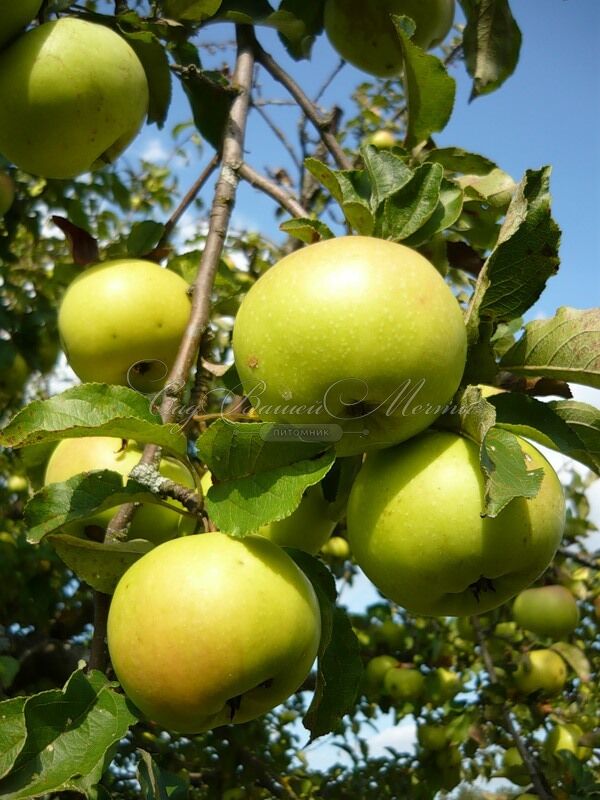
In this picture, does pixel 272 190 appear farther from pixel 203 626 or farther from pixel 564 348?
pixel 203 626

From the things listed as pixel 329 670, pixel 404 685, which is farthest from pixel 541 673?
pixel 329 670

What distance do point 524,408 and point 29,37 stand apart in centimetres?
103

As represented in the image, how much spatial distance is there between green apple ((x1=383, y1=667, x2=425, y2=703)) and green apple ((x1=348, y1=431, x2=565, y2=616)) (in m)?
1.85

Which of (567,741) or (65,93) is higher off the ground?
(65,93)

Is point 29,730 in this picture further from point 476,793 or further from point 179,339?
point 476,793

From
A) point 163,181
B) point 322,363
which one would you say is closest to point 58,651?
point 322,363

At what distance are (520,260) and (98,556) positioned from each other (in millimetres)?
674

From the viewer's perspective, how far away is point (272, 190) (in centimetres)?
134

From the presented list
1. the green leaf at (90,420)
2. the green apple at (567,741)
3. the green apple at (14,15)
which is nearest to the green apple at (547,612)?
the green apple at (567,741)

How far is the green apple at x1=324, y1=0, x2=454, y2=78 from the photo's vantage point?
5.78 ft

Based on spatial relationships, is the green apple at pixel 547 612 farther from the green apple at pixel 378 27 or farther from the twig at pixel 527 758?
the green apple at pixel 378 27

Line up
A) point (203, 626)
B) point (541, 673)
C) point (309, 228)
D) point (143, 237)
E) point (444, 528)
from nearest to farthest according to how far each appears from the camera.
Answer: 1. point (203, 626)
2. point (444, 528)
3. point (309, 228)
4. point (143, 237)
5. point (541, 673)

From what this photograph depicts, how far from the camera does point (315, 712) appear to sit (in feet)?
3.54

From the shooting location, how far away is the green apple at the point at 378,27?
176 cm
